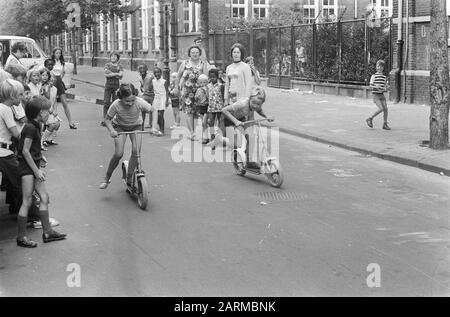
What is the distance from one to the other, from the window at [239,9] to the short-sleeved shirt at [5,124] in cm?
3088

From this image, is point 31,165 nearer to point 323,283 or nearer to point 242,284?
point 242,284

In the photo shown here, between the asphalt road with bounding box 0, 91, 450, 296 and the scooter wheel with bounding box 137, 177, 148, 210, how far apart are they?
119 mm

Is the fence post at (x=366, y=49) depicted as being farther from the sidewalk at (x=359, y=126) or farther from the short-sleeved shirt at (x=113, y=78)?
the short-sleeved shirt at (x=113, y=78)

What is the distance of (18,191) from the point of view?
7.15 meters

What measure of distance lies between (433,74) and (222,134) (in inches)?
156

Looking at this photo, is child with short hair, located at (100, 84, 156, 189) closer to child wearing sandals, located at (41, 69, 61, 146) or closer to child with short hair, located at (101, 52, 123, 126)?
child wearing sandals, located at (41, 69, 61, 146)

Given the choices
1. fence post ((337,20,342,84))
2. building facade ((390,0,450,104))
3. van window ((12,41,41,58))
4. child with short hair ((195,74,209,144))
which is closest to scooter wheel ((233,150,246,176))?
child with short hair ((195,74,209,144))

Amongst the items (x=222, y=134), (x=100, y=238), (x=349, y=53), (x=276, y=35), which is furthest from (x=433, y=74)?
(x=276, y=35)

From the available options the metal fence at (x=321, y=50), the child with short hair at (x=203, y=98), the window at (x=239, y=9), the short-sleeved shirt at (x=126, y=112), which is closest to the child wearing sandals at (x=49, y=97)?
the child with short hair at (x=203, y=98)

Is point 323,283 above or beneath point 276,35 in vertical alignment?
beneath

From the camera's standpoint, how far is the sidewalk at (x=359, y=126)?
1191cm

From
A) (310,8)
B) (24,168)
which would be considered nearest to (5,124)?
(24,168)

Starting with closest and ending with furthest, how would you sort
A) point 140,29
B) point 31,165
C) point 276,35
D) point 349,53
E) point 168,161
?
point 31,165 → point 168,161 → point 349,53 → point 276,35 → point 140,29

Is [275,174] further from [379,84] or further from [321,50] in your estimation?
[321,50]
